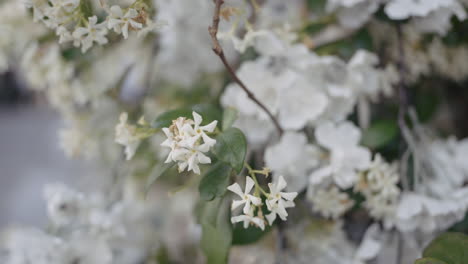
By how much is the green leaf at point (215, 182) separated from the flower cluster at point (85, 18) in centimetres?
11

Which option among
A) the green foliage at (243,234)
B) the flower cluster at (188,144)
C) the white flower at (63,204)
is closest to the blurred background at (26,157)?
the white flower at (63,204)

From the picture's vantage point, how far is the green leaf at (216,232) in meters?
0.34

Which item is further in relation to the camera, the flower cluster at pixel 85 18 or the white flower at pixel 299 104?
the white flower at pixel 299 104

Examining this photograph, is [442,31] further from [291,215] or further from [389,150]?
[291,215]

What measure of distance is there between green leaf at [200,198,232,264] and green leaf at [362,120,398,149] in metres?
0.18

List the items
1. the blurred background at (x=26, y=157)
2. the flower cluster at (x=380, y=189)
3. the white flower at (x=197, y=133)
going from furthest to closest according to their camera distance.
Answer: the blurred background at (x=26, y=157), the flower cluster at (x=380, y=189), the white flower at (x=197, y=133)

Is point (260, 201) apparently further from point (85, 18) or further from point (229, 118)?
point (85, 18)

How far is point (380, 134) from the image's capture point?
1.47ft

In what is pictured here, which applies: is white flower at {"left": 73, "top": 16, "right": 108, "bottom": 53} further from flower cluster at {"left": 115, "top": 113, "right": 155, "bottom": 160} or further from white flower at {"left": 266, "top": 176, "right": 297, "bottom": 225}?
white flower at {"left": 266, "top": 176, "right": 297, "bottom": 225}

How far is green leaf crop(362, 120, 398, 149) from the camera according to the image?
1.45 feet

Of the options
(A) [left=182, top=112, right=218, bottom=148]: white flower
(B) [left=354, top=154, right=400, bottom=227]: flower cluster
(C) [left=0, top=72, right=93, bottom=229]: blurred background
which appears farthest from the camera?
(C) [left=0, top=72, right=93, bottom=229]: blurred background

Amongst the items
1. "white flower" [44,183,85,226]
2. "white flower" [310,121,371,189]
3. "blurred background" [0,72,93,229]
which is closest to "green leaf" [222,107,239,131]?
"white flower" [310,121,371,189]

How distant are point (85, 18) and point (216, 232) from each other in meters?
0.20

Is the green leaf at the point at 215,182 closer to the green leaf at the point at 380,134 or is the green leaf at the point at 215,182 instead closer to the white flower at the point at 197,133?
the white flower at the point at 197,133
